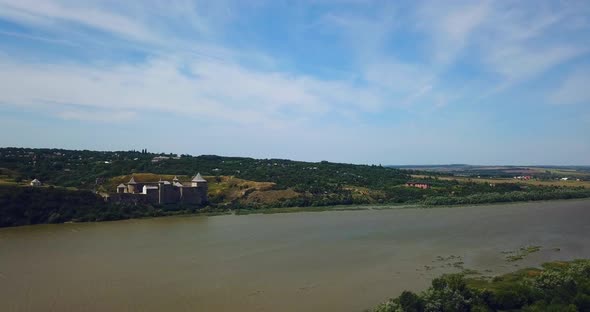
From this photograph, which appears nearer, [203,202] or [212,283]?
[212,283]

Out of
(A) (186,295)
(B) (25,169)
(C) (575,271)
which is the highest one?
(B) (25,169)

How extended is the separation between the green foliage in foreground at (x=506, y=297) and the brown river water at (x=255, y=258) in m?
1.81

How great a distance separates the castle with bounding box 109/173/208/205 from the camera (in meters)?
34.8

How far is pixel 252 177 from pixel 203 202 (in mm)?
10837

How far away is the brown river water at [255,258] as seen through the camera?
43.3 ft

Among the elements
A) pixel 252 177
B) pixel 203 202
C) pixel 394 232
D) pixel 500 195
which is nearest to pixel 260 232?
pixel 394 232

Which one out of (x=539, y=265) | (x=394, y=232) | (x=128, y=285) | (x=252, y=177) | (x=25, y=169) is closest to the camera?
(x=128, y=285)

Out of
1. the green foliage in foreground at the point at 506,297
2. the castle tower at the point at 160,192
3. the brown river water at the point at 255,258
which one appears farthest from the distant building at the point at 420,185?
the green foliage in foreground at the point at 506,297

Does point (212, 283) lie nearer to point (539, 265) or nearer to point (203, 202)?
point (539, 265)

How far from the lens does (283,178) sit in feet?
155

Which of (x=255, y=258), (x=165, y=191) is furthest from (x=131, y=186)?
(x=255, y=258)

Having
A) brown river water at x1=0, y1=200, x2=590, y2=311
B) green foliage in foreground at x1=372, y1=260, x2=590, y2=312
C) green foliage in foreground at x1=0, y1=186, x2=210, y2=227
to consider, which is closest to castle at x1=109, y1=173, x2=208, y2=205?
green foliage in foreground at x1=0, y1=186, x2=210, y2=227

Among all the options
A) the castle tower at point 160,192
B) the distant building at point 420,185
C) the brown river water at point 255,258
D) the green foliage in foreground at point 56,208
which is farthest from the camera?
the distant building at point 420,185

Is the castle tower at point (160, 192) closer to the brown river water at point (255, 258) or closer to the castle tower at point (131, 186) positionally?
the castle tower at point (131, 186)
